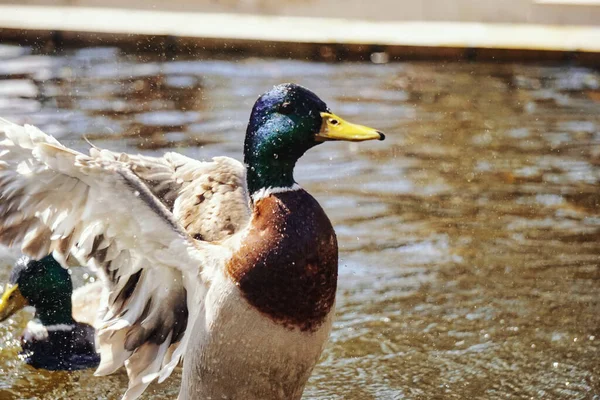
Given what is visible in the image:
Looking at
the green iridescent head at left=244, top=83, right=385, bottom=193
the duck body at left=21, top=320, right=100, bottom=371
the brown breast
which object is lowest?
the duck body at left=21, top=320, right=100, bottom=371

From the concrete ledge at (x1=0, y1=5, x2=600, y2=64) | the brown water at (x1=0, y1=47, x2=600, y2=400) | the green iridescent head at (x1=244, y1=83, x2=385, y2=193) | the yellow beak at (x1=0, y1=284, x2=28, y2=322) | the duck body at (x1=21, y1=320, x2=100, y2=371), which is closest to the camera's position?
the green iridescent head at (x1=244, y1=83, x2=385, y2=193)

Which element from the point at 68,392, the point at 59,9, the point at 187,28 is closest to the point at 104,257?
the point at 68,392

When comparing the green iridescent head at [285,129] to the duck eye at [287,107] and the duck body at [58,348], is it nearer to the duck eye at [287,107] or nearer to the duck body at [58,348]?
the duck eye at [287,107]

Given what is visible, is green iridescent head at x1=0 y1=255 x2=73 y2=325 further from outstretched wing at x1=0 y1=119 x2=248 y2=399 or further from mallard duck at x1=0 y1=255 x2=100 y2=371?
outstretched wing at x1=0 y1=119 x2=248 y2=399

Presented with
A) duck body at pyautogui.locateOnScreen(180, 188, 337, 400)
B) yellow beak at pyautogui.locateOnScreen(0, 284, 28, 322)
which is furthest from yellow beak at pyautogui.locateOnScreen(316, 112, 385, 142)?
yellow beak at pyautogui.locateOnScreen(0, 284, 28, 322)

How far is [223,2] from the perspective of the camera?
40.4 ft

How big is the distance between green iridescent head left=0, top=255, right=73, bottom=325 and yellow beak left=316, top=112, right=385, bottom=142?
2275 millimetres

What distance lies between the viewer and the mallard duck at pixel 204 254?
3592 mm

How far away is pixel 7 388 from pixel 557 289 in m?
2.97

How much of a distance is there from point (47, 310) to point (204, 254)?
1951mm

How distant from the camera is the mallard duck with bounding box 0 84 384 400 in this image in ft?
11.8

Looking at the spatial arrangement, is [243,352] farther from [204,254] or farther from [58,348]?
[58,348]

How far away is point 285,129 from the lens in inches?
145

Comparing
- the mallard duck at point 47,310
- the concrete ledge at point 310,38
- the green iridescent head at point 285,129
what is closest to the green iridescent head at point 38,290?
the mallard duck at point 47,310
